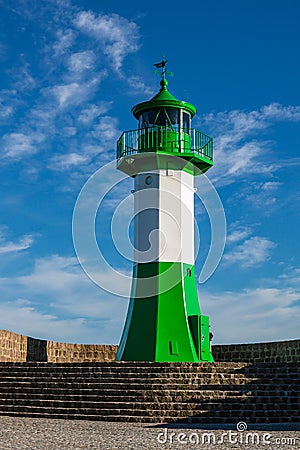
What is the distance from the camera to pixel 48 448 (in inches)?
317

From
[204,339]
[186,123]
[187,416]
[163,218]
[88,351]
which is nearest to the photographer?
[187,416]

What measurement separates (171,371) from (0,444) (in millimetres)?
4923

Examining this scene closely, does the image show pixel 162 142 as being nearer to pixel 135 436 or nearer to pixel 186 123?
pixel 186 123

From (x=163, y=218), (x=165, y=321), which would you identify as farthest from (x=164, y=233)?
(x=165, y=321)

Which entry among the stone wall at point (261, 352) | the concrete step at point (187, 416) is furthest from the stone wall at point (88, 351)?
the concrete step at point (187, 416)

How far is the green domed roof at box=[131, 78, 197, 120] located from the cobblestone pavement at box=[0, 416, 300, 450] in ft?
27.7

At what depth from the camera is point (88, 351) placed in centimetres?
1953

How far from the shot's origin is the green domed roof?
56.9ft

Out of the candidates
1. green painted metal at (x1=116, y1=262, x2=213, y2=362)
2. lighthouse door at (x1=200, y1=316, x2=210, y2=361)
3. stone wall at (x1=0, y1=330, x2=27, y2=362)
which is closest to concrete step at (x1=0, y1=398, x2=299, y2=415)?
green painted metal at (x1=116, y1=262, x2=213, y2=362)

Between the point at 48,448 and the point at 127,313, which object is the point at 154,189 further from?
the point at 48,448

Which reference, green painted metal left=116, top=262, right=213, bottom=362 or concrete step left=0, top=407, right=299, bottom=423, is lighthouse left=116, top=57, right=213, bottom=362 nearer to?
green painted metal left=116, top=262, right=213, bottom=362

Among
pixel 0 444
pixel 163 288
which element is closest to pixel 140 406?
pixel 0 444

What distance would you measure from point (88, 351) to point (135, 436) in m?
10.3

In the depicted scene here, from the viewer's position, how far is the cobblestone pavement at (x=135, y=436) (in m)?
8.38
